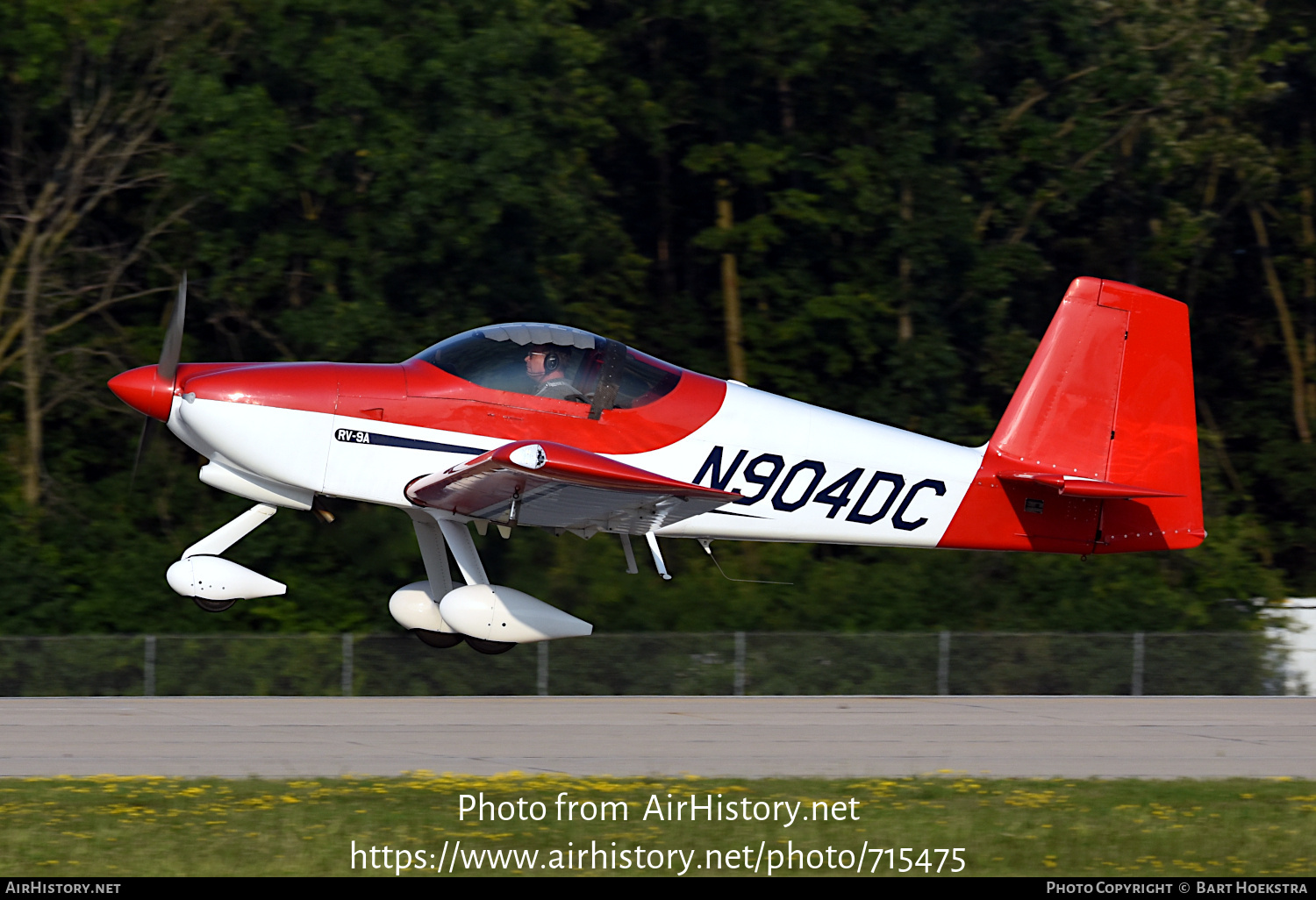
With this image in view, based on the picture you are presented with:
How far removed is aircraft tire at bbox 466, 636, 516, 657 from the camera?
504 inches

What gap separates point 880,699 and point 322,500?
22.2 feet

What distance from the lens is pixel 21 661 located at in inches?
674

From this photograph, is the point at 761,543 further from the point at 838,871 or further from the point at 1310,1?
the point at 1310,1

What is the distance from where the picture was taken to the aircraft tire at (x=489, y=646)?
1279cm

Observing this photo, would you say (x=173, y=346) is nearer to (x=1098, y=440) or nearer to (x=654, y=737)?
(x=654, y=737)

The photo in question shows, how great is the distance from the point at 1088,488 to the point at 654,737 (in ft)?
13.9

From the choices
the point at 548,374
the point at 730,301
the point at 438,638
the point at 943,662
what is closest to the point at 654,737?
the point at 438,638

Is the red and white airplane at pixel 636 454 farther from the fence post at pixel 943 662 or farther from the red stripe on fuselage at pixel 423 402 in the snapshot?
the fence post at pixel 943 662

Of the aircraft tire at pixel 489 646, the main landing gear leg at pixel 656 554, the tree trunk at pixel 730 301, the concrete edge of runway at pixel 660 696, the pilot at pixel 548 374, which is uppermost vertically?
the tree trunk at pixel 730 301

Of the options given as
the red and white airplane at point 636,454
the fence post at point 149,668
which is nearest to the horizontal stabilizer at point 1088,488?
the red and white airplane at point 636,454

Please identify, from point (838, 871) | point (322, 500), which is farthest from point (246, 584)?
point (838, 871)

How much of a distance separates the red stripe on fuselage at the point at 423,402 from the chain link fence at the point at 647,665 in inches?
215

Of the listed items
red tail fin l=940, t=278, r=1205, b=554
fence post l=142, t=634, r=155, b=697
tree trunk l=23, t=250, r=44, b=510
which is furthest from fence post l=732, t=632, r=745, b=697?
tree trunk l=23, t=250, r=44, b=510

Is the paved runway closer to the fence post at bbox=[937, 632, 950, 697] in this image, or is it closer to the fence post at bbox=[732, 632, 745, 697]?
the fence post at bbox=[732, 632, 745, 697]
